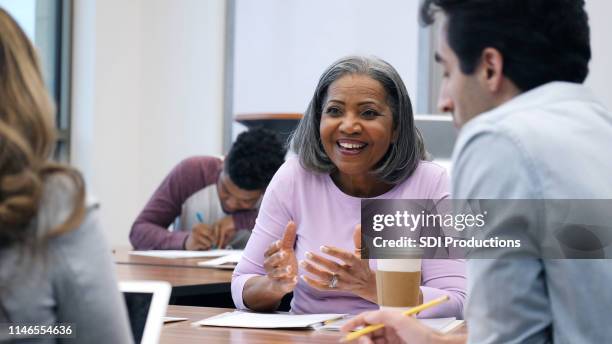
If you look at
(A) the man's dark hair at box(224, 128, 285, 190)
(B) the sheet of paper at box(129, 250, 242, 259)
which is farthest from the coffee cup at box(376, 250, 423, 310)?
(A) the man's dark hair at box(224, 128, 285, 190)

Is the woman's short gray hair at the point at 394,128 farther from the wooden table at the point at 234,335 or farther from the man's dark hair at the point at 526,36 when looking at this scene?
the man's dark hair at the point at 526,36

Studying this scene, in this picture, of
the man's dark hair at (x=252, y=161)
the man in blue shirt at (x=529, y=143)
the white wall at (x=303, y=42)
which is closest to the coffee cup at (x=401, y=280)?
the man in blue shirt at (x=529, y=143)

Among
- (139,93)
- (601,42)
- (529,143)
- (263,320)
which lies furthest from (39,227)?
(139,93)

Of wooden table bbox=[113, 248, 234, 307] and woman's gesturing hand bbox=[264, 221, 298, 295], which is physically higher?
woman's gesturing hand bbox=[264, 221, 298, 295]

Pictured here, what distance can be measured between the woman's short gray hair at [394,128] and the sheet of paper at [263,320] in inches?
20.7

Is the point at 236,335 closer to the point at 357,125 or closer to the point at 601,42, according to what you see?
the point at 357,125

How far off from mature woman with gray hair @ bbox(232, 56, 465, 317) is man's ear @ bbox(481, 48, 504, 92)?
1.06 meters

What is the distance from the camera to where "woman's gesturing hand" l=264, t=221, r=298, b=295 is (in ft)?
6.82

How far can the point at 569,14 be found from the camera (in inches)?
47.1

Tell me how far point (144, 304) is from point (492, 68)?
614mm

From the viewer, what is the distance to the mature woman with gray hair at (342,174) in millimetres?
2291

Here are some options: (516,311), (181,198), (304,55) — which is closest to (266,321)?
(516,311)

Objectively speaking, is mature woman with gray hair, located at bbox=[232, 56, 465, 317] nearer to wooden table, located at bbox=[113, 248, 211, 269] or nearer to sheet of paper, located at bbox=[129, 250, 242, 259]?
wooden table, located at bbox=[113, 248, 211, 269]

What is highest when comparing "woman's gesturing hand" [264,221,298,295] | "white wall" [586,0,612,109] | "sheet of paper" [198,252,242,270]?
"white wall" [586,0,612,109]
